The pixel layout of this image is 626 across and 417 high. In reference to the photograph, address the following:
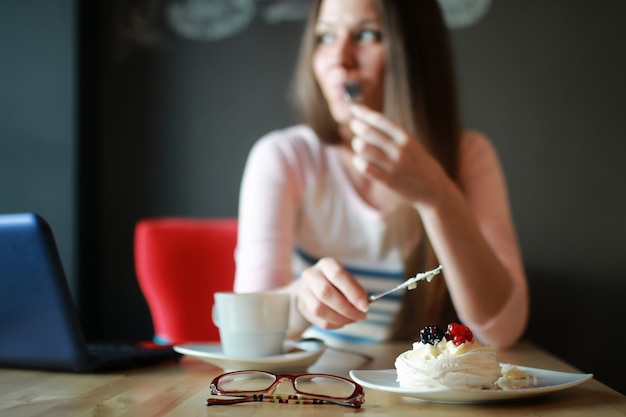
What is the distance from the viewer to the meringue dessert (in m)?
0.70

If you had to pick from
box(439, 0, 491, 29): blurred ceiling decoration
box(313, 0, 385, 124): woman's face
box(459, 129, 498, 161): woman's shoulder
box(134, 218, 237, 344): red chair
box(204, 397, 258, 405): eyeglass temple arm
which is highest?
box(439, 0, 491, 29): blurred ceiling decoration

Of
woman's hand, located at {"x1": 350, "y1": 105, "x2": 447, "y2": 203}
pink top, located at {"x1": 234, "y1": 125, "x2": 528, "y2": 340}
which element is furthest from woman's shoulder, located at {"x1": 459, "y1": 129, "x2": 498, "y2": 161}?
woman's hand, located at {"x1": 350, "y1": 105, "x2": 447, "y2": 203}

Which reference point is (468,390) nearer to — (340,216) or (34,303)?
(34,303)

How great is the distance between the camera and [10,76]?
214 cm

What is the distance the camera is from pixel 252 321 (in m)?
0.92

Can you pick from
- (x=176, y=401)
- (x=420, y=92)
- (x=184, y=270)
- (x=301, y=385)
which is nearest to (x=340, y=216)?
(x=420, y=92)

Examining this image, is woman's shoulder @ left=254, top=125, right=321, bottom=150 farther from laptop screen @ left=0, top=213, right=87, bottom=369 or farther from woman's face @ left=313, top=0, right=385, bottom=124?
laptop screen @ left=0, top=213, right=87, bottom=369

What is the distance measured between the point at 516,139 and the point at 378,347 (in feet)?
3.85

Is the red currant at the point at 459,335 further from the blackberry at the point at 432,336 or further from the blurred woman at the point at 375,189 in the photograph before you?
the blurred woman at the point at 375,189

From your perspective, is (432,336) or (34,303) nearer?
(432,336)

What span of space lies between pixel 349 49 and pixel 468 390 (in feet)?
3.07

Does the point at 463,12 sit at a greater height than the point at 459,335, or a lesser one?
greater

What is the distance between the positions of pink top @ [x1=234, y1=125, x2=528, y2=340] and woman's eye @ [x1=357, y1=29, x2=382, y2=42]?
10.1 inches

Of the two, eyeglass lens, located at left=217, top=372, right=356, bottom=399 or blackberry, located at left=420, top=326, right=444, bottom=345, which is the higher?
blackberry, located at left=420, top=326, right=444, bottom=345
